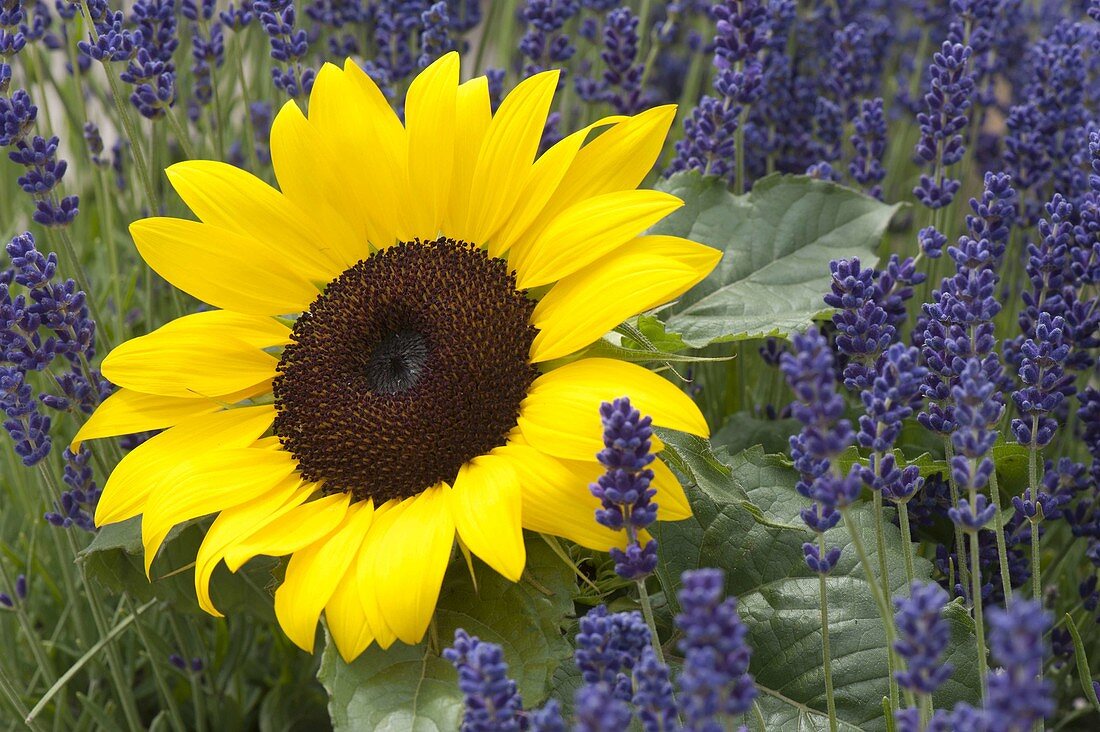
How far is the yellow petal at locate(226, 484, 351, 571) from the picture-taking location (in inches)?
31.9

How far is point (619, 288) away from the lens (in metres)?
0.80

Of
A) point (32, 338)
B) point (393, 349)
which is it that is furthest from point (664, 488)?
point (32, 338)

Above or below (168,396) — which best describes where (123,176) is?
above

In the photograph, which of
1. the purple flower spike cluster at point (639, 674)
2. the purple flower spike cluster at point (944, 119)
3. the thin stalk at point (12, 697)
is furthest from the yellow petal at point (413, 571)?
the purple flower spike cluster at point (944, 119)

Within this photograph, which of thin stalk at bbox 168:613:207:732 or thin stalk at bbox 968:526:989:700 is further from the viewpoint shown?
thin stalk at bbox 168:613:207:732

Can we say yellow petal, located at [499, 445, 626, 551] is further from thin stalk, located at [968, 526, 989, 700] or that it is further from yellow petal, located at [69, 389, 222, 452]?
yellow petal, located at [69, 389, 222, 452]

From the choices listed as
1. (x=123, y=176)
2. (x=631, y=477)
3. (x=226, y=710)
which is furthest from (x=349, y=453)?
(x=123, y=176)

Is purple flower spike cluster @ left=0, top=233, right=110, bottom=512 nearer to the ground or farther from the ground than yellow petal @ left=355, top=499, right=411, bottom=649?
farther from the ground

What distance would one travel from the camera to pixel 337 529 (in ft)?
2.74

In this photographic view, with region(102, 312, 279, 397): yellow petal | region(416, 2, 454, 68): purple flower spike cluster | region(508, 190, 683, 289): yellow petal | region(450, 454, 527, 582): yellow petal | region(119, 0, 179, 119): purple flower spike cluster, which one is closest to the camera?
region(450, 454, 527, 582): yellow petal

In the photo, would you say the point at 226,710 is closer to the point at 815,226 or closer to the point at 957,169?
the point at 815,226

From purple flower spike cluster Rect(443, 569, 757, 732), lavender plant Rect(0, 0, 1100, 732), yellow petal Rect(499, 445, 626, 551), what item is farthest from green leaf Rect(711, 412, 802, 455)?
A: purple flower spike cluster Rect(443, 569, 757, 732)

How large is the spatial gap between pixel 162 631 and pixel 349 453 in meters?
0.51

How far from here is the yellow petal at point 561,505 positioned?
737 mm
